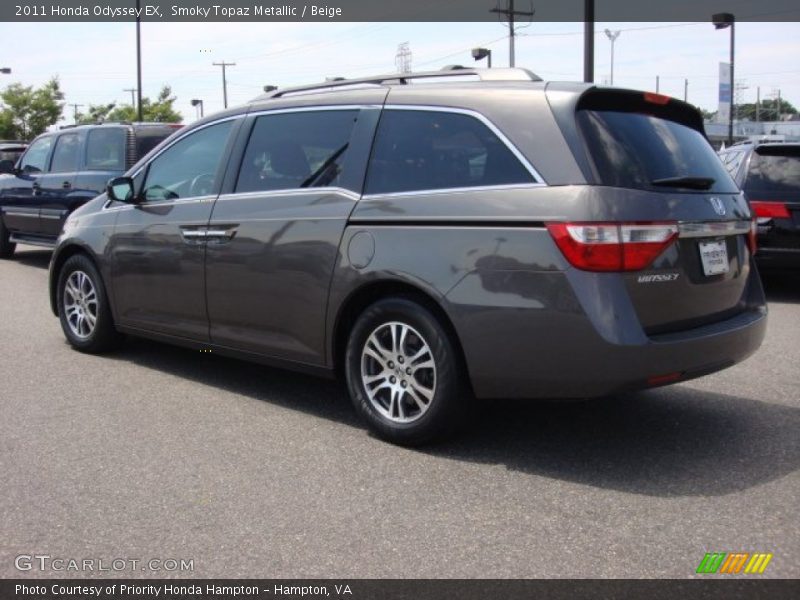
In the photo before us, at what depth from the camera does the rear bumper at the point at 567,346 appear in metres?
3.98

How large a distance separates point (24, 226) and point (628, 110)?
34.9ft

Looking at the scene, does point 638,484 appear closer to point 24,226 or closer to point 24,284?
point 24,284

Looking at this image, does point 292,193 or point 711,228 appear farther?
point 292,193

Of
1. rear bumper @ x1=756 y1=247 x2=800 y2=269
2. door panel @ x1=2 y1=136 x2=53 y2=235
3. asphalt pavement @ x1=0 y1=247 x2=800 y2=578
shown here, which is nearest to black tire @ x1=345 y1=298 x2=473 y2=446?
asphalt pavement @ x1=0 y1=247 x2=800 y2=578

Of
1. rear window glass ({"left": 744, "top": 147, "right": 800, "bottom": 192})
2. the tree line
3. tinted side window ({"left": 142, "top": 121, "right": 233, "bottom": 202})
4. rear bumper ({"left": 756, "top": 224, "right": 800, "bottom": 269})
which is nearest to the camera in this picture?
tinted side window ({"left": 142, "top": 121, "right": 233, "bottom": 202})

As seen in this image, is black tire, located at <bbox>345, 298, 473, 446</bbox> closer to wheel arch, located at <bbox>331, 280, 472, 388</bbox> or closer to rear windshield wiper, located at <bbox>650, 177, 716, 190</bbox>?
wheel arch, located at <bbox>331, 280, 472, 388</bbox>

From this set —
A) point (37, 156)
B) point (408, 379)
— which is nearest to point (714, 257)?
point (408, 379)

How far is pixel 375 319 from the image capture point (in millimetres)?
4715

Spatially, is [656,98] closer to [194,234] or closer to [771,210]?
[194,234]

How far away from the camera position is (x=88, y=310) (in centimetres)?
689

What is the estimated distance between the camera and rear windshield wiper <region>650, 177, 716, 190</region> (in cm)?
429

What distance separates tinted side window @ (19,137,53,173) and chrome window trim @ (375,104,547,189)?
9.17m

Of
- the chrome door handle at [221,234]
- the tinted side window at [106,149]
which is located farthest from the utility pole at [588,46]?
the chrome door handle at [221,234]

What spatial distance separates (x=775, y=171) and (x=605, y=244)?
6.42 metres
